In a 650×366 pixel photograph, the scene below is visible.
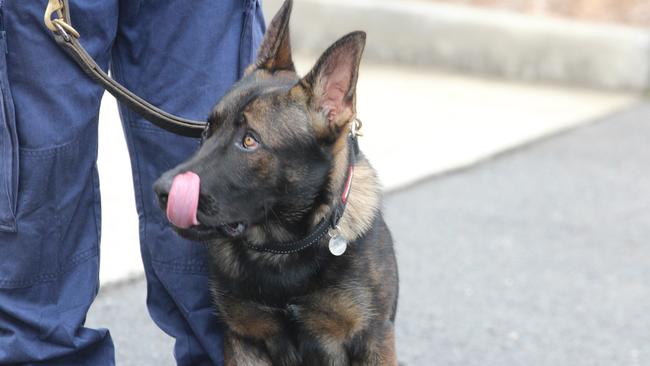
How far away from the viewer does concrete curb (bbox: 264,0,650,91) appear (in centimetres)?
1014

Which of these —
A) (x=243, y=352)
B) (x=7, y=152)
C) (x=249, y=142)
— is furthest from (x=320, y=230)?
(x=7, y=152)

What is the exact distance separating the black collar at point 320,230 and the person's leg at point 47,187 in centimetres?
53

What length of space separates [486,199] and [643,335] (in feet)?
7.13

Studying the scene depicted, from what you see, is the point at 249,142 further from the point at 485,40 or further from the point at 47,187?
the point at 485,40

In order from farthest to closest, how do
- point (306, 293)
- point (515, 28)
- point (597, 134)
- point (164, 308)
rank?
point (515, 28), point (597, 134), point (164, 308), point (306, 293)

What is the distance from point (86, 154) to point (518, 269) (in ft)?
9.12

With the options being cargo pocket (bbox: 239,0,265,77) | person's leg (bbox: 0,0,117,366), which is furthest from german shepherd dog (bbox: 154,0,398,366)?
person's leg (bbox: 0,0,117,366)

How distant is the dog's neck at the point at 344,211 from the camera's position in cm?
292

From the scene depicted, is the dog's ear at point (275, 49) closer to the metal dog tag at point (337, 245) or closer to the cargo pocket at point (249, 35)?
the cargo pocket at point (249, 35)

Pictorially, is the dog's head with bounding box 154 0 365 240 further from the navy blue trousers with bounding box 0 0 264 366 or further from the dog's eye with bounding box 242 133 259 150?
the navy blue trousers with bounding box 0 0 264 366

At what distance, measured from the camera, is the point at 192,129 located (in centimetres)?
299

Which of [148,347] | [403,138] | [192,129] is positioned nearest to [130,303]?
[148,347]

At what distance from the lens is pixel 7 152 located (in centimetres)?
278

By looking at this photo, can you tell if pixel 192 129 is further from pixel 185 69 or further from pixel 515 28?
pixel 515 28
